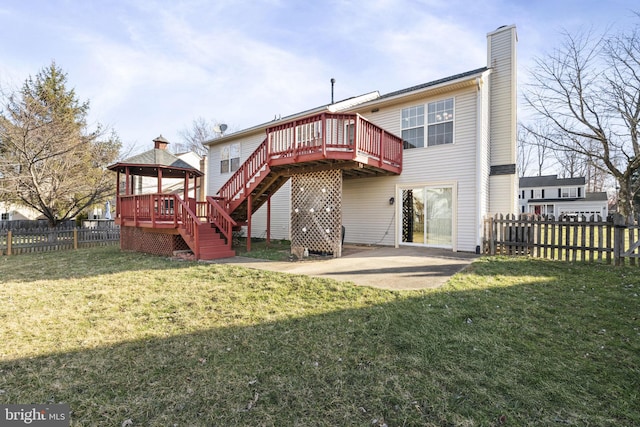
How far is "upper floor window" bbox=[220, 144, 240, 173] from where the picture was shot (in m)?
16.3

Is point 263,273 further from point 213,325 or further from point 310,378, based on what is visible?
point 310,378

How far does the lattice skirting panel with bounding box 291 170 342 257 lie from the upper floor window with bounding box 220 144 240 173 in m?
7.55

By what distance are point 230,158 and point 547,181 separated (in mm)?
42852

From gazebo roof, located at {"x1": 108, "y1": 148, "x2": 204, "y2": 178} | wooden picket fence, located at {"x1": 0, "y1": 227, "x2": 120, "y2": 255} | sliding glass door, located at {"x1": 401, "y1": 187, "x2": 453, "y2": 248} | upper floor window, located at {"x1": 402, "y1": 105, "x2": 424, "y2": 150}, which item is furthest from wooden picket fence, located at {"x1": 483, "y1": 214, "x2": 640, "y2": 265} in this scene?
wooden picket fence, located at {"x1": 0, "y1": 227, "x2": 120, "y2": 255}

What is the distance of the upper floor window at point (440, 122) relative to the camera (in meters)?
10.0

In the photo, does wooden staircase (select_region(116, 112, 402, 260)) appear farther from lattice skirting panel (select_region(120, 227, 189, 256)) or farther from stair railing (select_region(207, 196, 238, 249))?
lattice skirting panel (select_region(120, 227, 189, 256))

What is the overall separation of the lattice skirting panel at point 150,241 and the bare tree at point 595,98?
21.8 m

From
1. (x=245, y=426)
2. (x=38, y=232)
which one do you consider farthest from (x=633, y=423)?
(x=38, y=232)

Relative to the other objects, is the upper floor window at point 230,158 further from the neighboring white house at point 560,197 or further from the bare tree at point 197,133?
the neighboring white house at point 560,197

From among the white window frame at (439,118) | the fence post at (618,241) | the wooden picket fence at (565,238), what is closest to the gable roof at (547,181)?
the wooden picket fence at (565,238)

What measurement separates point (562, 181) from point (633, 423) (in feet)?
157

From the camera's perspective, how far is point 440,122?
1016 cm

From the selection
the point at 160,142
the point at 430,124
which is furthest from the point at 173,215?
the point at 430,124

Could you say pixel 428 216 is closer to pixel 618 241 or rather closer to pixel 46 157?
pixel 618 241
